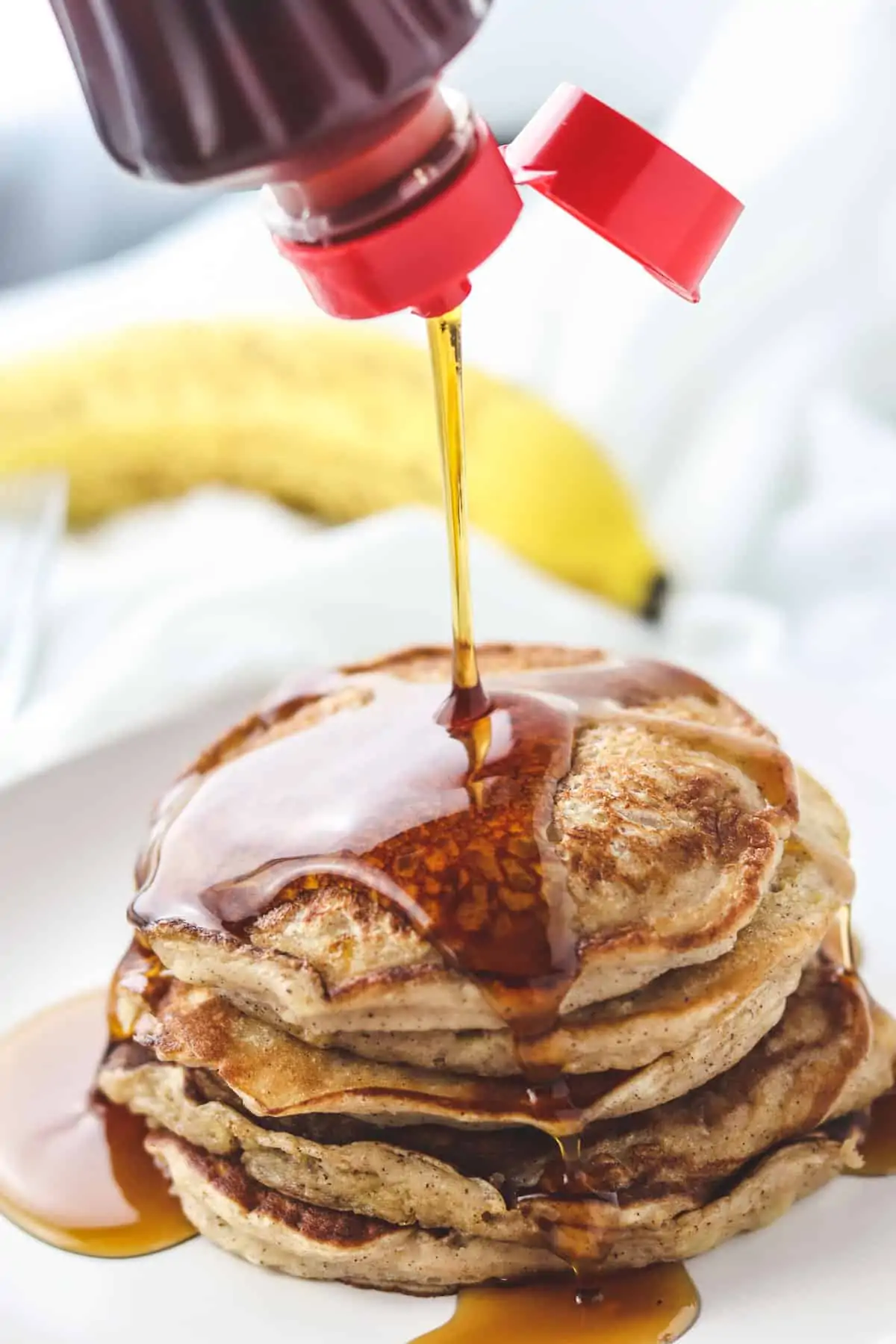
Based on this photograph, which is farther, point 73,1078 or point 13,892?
point 13,892

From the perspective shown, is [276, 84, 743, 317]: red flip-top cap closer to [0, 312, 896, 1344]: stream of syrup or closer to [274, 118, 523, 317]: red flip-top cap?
[274, 118, 523, 317]: red flip-top cap

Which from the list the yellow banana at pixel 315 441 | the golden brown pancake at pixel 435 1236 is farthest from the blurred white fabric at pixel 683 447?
the golden brown pancake at pixel 435 1236

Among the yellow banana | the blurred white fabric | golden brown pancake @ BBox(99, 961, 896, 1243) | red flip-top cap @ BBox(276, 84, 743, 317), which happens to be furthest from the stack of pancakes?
the yellow banana

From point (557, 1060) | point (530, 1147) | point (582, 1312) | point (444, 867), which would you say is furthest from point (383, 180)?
point (582, 1312)

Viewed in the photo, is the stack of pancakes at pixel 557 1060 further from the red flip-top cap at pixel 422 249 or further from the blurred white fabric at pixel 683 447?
the blurred white fabric at pixel 683 447

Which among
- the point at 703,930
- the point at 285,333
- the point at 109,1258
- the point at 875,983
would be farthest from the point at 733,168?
the point at 109,1258

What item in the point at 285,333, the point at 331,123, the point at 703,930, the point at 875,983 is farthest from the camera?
the point at 285,333

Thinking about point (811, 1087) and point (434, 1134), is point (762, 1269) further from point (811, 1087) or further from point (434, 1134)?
point (434, 1134)

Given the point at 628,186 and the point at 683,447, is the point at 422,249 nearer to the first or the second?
the point at 628,186
